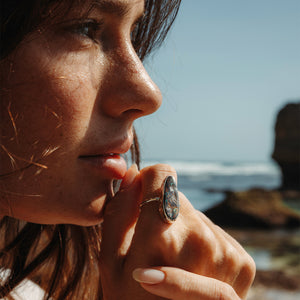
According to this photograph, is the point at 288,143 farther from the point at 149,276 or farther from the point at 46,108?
the point at 46,108

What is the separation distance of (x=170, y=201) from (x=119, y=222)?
25cm

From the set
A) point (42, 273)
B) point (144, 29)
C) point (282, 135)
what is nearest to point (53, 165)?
point (144, 29)

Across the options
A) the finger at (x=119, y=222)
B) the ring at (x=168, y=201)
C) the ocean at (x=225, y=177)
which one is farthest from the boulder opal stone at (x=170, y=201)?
the ocean at (x=225, y=177)

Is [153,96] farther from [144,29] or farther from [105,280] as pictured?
[105,280]

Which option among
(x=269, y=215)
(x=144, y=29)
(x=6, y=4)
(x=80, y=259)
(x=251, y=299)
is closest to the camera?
(x=6, y=4)

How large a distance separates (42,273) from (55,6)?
5.30ft

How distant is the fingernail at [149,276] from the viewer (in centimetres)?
135

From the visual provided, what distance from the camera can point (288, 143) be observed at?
1171 inches

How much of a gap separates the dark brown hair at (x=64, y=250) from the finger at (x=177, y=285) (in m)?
0.81

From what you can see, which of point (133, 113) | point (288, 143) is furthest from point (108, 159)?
point (288, 143)

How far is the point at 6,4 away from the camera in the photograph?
128 centimetres

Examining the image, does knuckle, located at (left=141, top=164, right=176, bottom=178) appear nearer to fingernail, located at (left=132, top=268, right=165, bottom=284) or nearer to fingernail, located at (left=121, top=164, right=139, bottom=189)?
fingernail, located at (left=121, top=164, right=139, bottom=189)

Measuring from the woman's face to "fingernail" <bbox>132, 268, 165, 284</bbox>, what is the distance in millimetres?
291

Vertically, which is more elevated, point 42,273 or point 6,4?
point 6,4
